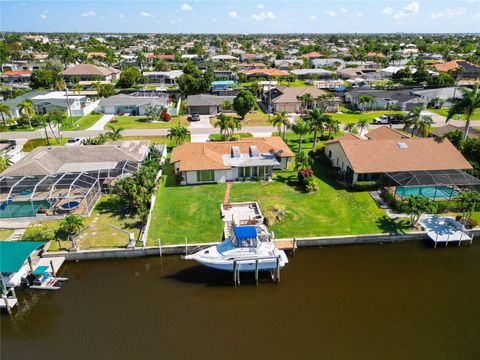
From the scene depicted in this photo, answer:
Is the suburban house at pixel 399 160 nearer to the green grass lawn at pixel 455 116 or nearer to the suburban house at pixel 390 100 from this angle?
the green grass lawn at pixel 455 116

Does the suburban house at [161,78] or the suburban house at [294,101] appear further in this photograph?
the suburban house at [161,78]

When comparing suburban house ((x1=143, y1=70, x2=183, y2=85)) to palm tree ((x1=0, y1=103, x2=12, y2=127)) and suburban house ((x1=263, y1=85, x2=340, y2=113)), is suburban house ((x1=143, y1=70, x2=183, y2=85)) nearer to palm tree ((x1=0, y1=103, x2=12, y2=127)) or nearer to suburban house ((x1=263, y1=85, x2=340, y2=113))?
suburban house ((x1=263, y1=85, x2=340, y2=113))

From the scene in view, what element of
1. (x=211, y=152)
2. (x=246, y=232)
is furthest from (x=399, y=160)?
(x=246, y=232)

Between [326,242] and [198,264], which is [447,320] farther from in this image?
[198,264]

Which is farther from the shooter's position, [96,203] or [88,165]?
[88,165]

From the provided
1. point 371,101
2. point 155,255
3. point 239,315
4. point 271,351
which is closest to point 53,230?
point 155,255

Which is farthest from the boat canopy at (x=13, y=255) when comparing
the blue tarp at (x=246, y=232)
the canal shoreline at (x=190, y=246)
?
the blue tarp at (x=246, y=232)

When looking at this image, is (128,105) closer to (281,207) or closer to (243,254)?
(281,207)
